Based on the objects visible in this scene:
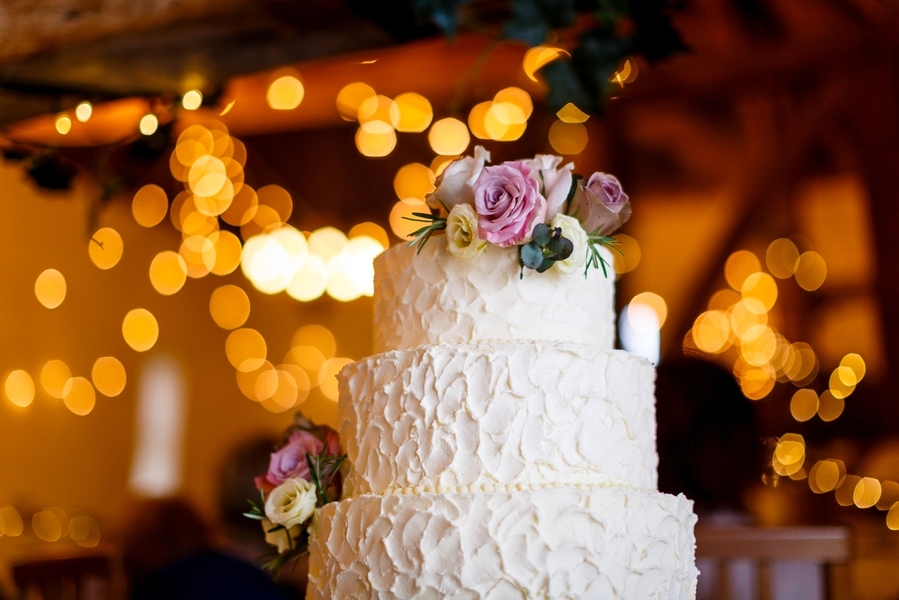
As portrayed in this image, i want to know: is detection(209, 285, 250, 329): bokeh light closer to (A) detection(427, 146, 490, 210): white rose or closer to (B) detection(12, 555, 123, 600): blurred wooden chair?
(B) detection(12, 555, 123, 600): blurred wooden chair

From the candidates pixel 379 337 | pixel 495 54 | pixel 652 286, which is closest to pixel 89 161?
pixel 495 54

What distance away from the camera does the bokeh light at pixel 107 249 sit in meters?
6.48

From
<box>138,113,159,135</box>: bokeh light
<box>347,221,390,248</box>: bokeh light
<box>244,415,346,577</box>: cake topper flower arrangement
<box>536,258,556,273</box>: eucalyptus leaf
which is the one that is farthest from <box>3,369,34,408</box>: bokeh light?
<box>536,258,556,273</box>: eucalyptus leaf

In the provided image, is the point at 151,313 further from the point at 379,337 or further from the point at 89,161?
the point at 379,337

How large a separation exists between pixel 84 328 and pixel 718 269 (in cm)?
464

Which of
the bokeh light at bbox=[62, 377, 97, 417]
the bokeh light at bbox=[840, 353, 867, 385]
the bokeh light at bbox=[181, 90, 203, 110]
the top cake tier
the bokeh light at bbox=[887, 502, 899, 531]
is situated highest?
the bokeh light at bbox=[181, 90, 203, 110]

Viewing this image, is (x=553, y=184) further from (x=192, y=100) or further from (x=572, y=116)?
(x=572, y=116)

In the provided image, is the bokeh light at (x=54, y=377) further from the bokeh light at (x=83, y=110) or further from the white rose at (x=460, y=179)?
the white rose at (x=460, y=179)

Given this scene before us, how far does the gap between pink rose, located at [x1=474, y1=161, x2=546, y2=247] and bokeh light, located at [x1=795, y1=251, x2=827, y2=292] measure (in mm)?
5163

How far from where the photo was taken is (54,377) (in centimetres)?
586

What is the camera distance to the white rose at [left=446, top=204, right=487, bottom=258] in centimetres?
158

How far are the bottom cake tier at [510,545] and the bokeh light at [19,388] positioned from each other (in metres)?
4.67

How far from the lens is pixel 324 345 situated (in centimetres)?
845

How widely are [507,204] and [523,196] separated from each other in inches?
1.2
